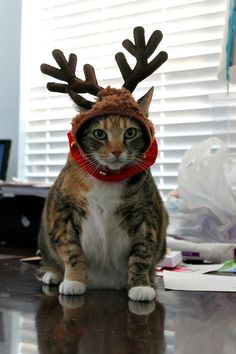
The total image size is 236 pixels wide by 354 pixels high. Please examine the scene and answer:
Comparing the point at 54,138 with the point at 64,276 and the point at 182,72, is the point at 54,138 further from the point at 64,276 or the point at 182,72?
the point at 64,276

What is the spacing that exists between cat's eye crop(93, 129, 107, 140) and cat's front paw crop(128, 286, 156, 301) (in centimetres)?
24

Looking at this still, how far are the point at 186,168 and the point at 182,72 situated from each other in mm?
535

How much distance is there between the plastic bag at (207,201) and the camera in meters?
1.33

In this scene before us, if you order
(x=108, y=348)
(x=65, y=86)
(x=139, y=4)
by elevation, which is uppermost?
(x=139, y=4)

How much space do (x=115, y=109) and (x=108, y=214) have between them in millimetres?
167

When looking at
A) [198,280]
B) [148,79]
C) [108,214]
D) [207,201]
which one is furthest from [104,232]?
[148,79]

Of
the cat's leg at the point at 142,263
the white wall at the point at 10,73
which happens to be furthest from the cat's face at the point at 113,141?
the white wall at the point at 10,73

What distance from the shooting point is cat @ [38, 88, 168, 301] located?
0.82 meters

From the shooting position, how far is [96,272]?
89cm

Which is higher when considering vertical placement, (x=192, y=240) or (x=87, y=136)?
(x=87, y=136)

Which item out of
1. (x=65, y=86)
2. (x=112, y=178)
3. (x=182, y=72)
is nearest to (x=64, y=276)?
(x=112, y=178)

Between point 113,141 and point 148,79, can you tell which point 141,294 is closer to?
point 113,141

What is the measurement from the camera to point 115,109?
0.81 m

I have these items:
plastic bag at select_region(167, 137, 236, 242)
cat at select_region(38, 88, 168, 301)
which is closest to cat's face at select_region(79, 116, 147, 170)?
cat at select_region(38, 88, 168, 301)
